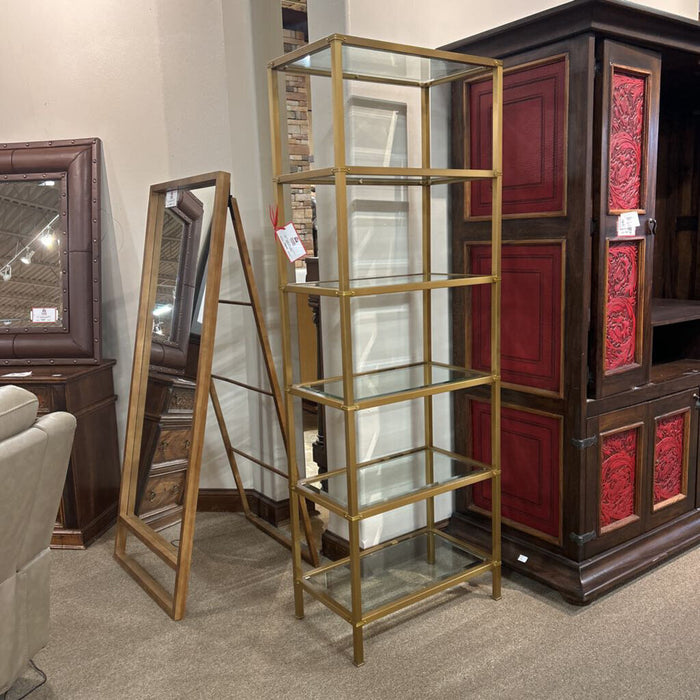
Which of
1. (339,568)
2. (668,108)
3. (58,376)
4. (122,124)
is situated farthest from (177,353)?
(668,108)

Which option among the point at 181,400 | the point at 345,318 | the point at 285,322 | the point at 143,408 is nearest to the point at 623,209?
the point at 345,318

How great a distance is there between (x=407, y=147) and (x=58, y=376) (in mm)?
1781

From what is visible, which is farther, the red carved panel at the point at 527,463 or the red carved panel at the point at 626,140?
the red carved panel at the point at 527,463

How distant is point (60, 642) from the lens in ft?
7.72

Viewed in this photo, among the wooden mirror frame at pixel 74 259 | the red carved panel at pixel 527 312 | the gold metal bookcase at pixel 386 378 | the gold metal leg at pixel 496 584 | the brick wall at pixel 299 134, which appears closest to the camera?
the gold metal bookcase at pixel 386 378

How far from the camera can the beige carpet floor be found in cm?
206

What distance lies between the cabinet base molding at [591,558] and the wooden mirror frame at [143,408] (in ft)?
3.76

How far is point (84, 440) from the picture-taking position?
121 inches

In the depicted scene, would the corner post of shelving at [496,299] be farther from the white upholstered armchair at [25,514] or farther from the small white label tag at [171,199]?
the white upholstered armchair at [25,514]

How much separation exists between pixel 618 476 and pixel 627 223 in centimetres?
94

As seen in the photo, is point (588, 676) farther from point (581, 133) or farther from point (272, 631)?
point (581, 133)

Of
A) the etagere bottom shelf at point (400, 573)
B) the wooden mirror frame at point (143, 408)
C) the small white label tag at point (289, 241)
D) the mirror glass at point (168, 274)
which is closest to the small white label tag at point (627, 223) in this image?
the small white label tag at point (289, 241)

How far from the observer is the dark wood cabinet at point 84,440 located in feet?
9.78

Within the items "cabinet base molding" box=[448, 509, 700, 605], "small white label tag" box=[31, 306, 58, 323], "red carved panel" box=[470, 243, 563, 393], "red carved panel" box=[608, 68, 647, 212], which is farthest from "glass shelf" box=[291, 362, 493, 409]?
"small white label tag" box=[31, 306, 58, 323]
